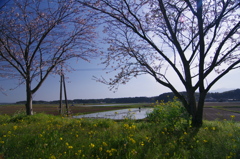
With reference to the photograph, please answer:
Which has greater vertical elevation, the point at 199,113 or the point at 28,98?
the point at 28,98

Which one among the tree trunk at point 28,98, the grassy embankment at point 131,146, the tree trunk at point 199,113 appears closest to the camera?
the grassy embankment at point 131,146

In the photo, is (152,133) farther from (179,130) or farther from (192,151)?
(192,151)

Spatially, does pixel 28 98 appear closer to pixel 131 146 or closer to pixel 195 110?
pixel 131 146

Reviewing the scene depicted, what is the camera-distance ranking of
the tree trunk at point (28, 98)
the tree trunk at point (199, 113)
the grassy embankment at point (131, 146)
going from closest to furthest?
the grassy embankment at point (131, 146) → the tree trunk at point (199, 113) → the tree trunk at point (28, 98)

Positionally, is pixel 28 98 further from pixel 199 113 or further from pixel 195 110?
pixel 199 113

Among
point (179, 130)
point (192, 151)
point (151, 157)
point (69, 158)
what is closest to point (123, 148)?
point (151, 157)

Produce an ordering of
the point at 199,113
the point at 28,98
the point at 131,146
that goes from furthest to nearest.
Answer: the point at 28,98 < the point at 199,113 < the point at 131,146

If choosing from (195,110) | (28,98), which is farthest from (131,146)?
(28,98)

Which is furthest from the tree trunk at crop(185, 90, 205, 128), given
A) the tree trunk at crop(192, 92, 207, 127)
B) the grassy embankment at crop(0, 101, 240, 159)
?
the grassy embankment at crop(0, 101, 240, 159)

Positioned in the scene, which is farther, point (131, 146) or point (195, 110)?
point (195, 110)

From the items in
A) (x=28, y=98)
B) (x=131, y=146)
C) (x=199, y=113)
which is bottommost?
(x=131, y=146)

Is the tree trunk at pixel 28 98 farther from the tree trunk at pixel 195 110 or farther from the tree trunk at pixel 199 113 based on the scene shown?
the tree trunk at pixel 199 113

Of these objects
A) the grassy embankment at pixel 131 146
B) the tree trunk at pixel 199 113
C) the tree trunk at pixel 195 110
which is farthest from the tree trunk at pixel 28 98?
the tree trunk at pixel 199 113

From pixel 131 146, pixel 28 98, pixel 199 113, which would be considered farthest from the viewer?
pixel 28 98
